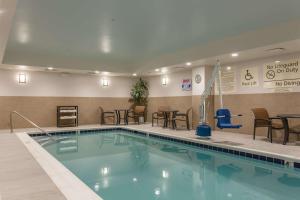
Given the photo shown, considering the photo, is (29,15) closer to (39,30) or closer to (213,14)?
(39,30)

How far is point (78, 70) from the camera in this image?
405 inches

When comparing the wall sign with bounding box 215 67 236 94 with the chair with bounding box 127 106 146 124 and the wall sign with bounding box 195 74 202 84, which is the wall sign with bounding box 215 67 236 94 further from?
the chair with bounding box 127 106 146 124

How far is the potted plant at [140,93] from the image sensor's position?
40.2 ft

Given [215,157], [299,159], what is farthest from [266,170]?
[215,157]

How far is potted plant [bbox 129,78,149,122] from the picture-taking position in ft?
40.2

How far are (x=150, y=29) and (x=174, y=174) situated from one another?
→ 3.67 meters

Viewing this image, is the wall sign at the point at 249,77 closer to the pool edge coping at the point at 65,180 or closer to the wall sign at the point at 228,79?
the wall sign at the point at 228,79

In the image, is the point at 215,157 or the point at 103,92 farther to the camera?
the point at 103,92

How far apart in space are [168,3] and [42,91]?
7755 mm

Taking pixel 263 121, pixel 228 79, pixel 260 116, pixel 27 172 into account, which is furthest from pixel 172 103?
pixel 27 172

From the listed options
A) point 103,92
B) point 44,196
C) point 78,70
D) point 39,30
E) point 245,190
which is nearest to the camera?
point 44,196

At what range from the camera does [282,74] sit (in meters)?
7.05

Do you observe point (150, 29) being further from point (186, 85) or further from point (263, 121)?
point (186, 85)

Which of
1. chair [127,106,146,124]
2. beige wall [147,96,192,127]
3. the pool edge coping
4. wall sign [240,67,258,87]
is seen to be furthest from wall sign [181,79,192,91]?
the pool edge coping
